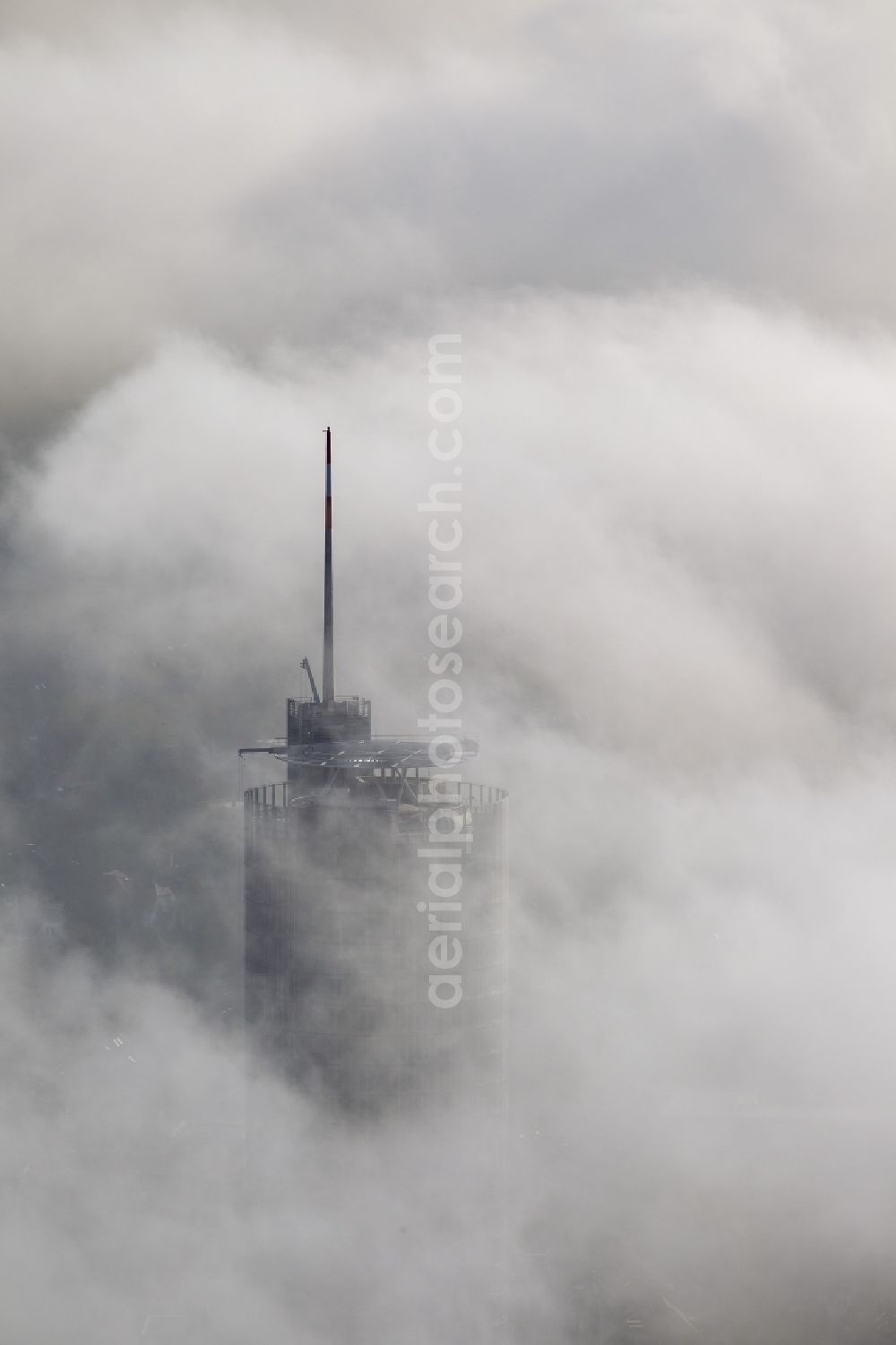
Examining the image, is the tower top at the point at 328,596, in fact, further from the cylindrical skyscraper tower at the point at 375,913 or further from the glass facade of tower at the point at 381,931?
the glass facade of tower at the point at 381,931

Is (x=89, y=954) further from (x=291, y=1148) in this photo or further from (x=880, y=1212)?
(x=880, y=1212)

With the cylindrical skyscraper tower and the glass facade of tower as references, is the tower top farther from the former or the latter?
the glass facade of tower

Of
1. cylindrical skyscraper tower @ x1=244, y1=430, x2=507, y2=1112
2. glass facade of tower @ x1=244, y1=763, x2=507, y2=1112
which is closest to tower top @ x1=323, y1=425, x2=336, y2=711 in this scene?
cylindrical skyscraper tower @ x1=244, y1=430, x2=507, y2=1112

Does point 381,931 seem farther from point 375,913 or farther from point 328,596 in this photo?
point 328,596

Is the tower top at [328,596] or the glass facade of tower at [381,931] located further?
the tower top at [328,596]

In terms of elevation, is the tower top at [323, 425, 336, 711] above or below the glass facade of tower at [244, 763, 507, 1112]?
above

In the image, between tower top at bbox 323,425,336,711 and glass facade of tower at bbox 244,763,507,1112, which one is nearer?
glass facade of tower at bbox 244,763,507,1112

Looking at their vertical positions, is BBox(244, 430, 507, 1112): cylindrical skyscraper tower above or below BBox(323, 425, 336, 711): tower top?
below

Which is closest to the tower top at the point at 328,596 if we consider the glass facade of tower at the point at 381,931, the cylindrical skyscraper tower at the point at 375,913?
the cylindrical skyscraper tower at the point at 375,913

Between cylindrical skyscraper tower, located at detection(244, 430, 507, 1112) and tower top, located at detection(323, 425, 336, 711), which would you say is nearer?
cylindrical skyscraper tower, located at detection(244, 430, 507, 1112)

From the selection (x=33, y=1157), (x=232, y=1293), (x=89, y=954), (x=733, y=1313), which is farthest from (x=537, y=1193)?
(x=89, y=954)

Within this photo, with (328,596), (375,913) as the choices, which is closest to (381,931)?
(375,913)
